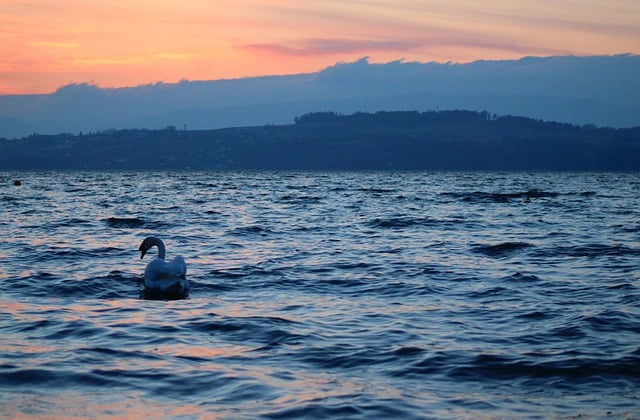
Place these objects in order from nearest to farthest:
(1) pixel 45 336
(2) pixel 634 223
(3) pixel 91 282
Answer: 1. (1) pixel 45 336
2. (3) pixel 91 282
3. (2) pixel 634 223

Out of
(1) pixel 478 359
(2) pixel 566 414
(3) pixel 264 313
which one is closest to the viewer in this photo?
(2) pixel 566 414

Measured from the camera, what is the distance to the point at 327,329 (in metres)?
13.1

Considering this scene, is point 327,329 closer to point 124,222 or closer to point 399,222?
point 399,222

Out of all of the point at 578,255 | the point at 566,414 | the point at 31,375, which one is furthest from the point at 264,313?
the point at 578,255

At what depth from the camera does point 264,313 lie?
1442cm

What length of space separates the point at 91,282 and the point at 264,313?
16.5 ft

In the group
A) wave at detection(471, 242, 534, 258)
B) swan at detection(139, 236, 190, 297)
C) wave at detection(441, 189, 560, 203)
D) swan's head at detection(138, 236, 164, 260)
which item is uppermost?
swan's head at detection(138, 236, 164, 260)

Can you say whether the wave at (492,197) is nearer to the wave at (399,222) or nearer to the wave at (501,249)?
the wave at (399,222)

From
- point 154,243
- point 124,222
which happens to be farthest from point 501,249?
point 124,222

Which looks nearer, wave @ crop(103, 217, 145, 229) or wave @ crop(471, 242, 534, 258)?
wave @ crop(471, 242, 534, 258)

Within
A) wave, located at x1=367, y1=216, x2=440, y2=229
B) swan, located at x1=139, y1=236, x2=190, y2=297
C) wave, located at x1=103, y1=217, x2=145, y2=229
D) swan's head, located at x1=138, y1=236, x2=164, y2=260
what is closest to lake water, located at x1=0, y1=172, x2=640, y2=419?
swan, located at x1=139, y1=236, x2=190, y2=297

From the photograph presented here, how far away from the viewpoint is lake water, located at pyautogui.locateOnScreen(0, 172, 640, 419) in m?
9.39

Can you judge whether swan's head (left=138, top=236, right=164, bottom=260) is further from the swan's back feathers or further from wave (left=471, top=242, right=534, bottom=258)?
wave (left=471, top=242, right=534, bottom=258)

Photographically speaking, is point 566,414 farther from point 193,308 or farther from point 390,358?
point 193,308
